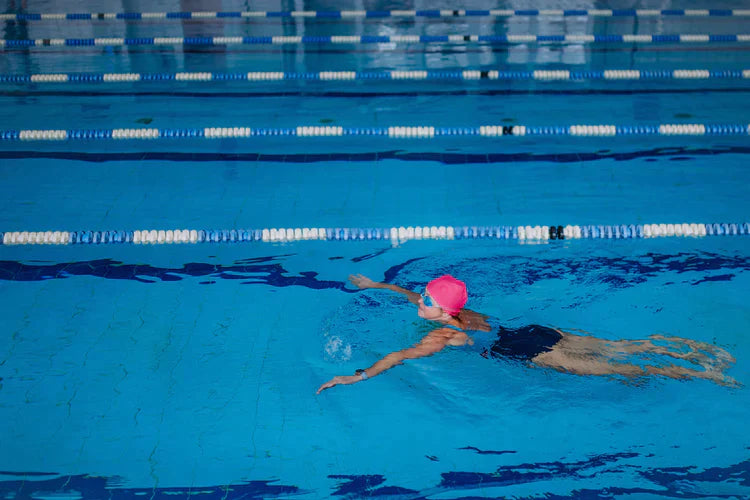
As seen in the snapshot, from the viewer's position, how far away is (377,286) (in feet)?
12.7

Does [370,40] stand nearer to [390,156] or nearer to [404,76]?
[404,76]

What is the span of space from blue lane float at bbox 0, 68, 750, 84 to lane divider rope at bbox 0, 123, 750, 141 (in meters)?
1.50

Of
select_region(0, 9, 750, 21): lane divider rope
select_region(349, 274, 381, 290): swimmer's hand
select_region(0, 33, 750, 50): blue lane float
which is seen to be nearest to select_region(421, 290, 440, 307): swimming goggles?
select_region(349, 274, 381, 290): swimmer's hand

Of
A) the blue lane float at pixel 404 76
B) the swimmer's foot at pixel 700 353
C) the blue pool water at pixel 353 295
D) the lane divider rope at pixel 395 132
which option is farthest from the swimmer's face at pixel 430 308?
the blue lane float at pixel 404 76

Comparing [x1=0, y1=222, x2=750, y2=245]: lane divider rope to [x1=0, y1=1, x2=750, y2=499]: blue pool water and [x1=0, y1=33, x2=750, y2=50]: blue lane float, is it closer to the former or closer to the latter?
[x1=0, y1=1, x2=750, y2=499]: blue pool water

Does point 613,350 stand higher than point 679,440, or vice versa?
point 613,350

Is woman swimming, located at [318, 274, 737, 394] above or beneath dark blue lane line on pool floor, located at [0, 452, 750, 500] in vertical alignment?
above

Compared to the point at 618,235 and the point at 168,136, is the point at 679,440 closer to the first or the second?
the point at 618,235

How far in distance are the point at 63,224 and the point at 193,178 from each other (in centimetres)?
96

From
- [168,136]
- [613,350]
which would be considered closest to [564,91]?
[168,136]

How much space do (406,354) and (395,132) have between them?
3085mm

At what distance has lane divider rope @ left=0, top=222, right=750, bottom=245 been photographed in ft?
14.6

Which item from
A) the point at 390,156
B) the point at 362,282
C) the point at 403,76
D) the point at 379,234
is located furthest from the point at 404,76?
the point at 362,282

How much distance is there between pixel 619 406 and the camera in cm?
309
